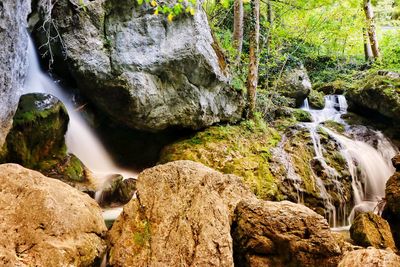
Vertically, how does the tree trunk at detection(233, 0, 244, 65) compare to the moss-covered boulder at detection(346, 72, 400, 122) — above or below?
above

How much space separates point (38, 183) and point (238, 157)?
535 cm

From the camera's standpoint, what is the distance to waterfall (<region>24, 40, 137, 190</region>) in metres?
7.72

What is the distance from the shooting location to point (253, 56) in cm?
938

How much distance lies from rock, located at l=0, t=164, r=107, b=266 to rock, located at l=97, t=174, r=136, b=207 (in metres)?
2.50

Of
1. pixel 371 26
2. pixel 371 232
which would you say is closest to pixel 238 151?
pixel 371 232

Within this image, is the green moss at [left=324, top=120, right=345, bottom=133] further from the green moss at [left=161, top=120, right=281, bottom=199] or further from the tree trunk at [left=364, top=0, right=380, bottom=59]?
the tree trunk at [left=364, top=0, right=380, bottom=59]

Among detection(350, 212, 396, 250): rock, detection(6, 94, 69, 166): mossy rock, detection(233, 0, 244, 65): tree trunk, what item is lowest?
detection(350, 212, 396, 250): rock

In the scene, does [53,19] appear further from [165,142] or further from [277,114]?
[277,114]

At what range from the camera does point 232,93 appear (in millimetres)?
9281

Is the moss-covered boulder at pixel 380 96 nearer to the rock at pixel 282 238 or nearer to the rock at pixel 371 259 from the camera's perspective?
the rock at pixel 282 238

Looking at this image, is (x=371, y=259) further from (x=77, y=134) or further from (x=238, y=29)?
(x=238, y=29)

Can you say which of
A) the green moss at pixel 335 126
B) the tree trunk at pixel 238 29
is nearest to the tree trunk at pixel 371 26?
the green moss at pixel 335 126

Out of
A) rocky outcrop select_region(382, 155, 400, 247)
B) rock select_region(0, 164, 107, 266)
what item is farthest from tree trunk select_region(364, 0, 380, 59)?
rock select_region(0, 164, 107, 266)

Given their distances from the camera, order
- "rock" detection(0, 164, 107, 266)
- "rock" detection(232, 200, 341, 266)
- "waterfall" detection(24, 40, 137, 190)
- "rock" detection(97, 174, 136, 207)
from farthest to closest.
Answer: "waterfall" detection(24, 40, 137, 190)
"rock" detection(97, 174, 136, 207)
"rock" detection(232, 200, 341, 266)
"rock" detection(0, 164, 107, 266)
